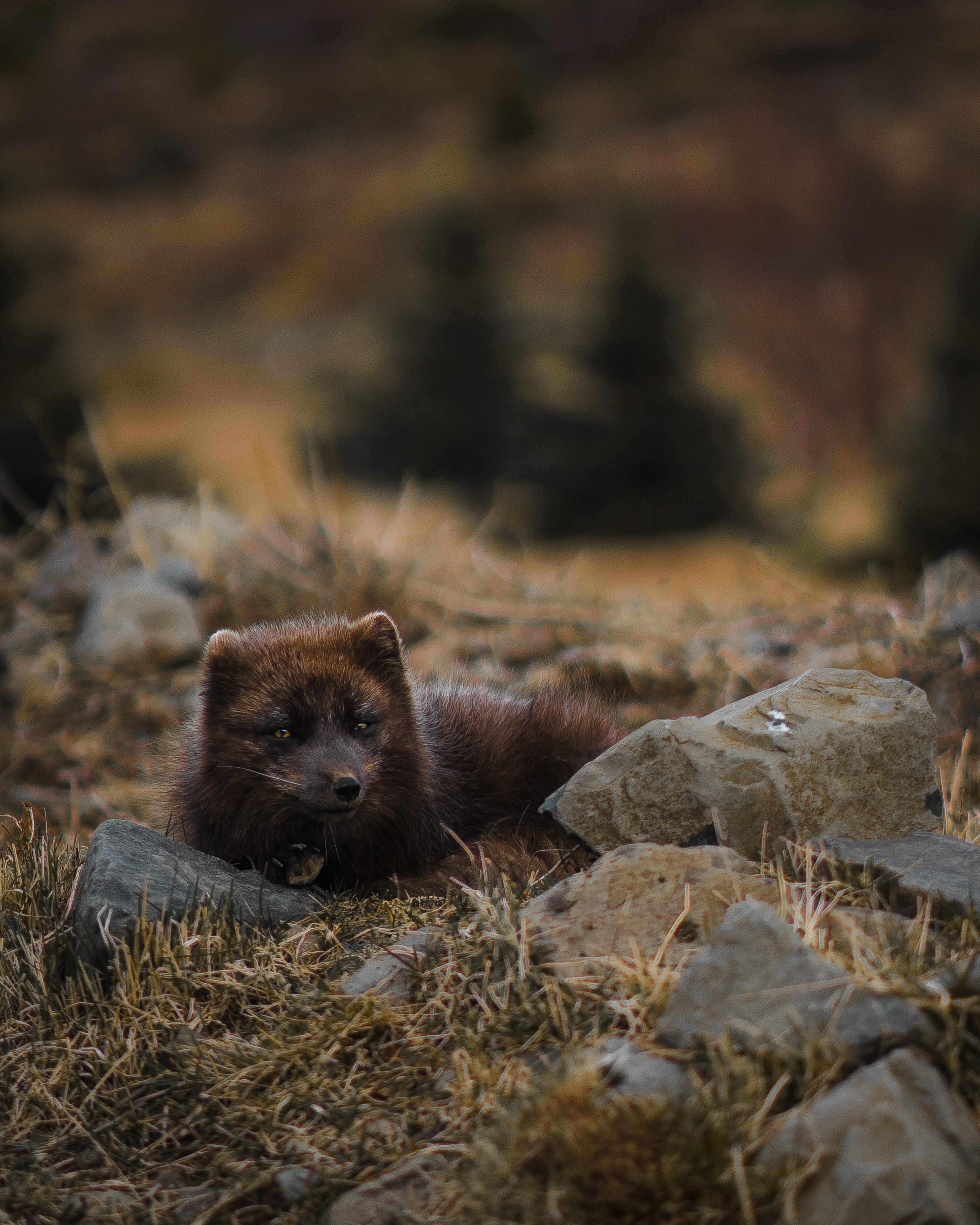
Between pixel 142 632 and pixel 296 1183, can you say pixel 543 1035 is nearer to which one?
pixel 296 1183

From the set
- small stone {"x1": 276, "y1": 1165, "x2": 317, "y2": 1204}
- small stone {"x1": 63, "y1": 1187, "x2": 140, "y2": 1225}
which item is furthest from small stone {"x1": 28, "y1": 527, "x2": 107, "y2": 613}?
small stone {"x1": 276, "y1": 1165, "x2": 317, "y2": 1204}

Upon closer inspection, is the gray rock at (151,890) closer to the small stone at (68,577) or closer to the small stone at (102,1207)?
the small stone at (102,1207)

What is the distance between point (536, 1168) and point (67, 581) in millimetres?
5952

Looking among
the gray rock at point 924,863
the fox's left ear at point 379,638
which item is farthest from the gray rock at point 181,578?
the gray rock at point 924,863

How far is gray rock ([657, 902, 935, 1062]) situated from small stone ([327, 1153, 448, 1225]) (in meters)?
0.57

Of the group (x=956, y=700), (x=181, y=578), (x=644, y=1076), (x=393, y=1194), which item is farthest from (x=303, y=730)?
(x=181, y=578)

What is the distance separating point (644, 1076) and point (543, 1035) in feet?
1.20

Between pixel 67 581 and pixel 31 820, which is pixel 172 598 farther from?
pixel 31 820

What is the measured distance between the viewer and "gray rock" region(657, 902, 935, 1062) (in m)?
2.48

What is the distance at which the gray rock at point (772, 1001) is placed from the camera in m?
2.48

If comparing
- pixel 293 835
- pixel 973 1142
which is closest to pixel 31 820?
pixel 293 835

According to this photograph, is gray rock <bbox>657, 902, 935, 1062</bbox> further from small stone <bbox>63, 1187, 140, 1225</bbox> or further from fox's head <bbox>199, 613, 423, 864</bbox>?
fox's head <bbox>199, 613, 423, 864</bbox>

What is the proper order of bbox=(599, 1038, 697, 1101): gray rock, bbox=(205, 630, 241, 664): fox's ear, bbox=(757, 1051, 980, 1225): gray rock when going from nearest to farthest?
bbox=(757, 1051, 980, 1225): gray rock < bbox=(599, 1038, 697, 1101): gray rock < bbox=(205, 630, 241, 664): fox's ear

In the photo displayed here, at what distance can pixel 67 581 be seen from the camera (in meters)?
7.51
